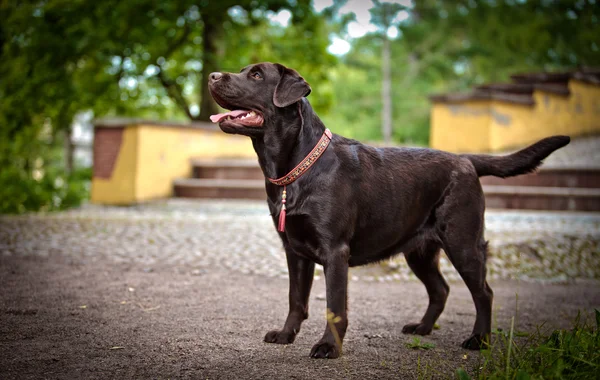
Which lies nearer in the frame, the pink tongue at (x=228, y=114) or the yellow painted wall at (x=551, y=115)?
the pink tongue at (x=228, y=114)

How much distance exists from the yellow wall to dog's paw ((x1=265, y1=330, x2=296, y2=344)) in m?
7.85

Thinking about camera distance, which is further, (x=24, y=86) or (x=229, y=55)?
(x=229, y=55)

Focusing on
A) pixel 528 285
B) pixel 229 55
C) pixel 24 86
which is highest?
pixel 229 55

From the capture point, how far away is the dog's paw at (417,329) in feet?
13.7

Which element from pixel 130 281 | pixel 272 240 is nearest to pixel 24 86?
pixel 272 240

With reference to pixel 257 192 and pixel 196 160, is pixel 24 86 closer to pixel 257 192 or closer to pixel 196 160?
pixel 196 160

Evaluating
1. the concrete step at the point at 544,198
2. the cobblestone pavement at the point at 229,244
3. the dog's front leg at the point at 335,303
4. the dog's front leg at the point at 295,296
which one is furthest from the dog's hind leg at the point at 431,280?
the concrete step at the point at 544,198

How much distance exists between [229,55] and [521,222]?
905cm

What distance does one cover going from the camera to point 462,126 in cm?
1391

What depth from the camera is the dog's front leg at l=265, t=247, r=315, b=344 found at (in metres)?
3.69

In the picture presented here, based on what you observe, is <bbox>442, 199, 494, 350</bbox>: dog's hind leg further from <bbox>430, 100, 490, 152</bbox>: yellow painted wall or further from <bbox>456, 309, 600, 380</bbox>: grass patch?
<bbox>430, 100, 490, 152</bbox>: yellow painted wall

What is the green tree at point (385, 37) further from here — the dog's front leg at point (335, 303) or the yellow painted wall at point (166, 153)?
the dog's front leg at point (335, 303)

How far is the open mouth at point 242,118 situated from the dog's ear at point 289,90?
0.51ft

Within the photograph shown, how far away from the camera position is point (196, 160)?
1255cm
